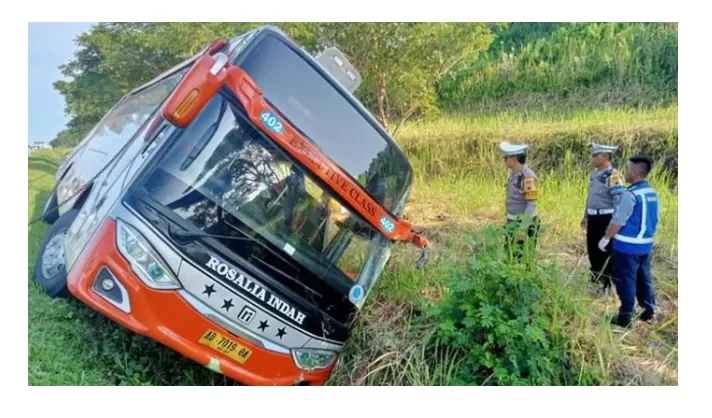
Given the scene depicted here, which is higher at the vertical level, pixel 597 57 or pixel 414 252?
pixel 597 57

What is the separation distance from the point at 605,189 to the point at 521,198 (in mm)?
542

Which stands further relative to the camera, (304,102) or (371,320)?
(371,320)

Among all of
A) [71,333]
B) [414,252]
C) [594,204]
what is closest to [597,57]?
[594,204]

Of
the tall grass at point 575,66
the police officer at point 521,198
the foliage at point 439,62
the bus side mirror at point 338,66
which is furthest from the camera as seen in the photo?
the tall grass at point 575,66

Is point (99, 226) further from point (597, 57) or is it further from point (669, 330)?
point (597, 57)

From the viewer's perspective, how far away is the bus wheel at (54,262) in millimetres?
3418

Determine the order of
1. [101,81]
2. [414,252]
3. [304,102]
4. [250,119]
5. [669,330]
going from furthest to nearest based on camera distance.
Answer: [101,81] < [414,252] < [669,330] < [304,102] < [250,119]

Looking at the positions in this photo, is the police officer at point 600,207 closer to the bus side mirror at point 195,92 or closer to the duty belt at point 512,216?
the duty belt at point 512,216

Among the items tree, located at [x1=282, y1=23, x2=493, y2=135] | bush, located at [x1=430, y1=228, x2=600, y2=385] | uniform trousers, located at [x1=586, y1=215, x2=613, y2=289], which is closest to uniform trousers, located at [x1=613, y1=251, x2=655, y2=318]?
uniform trousers, located at [x1=586, y1=215, x2=613, y2=289]

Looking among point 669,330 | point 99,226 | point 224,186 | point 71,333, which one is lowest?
point 71,333

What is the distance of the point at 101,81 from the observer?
4973 millimetres

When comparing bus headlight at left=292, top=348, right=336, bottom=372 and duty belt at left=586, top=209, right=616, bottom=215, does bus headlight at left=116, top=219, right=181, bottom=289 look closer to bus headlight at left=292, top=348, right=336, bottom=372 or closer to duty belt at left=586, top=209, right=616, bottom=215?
bus headlight at left=292, top=348, right=336, bottom=372

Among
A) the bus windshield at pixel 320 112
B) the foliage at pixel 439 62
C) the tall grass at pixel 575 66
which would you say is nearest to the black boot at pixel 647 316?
the bus windshield at pixel 320 112

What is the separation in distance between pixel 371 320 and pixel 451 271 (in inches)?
26.7
